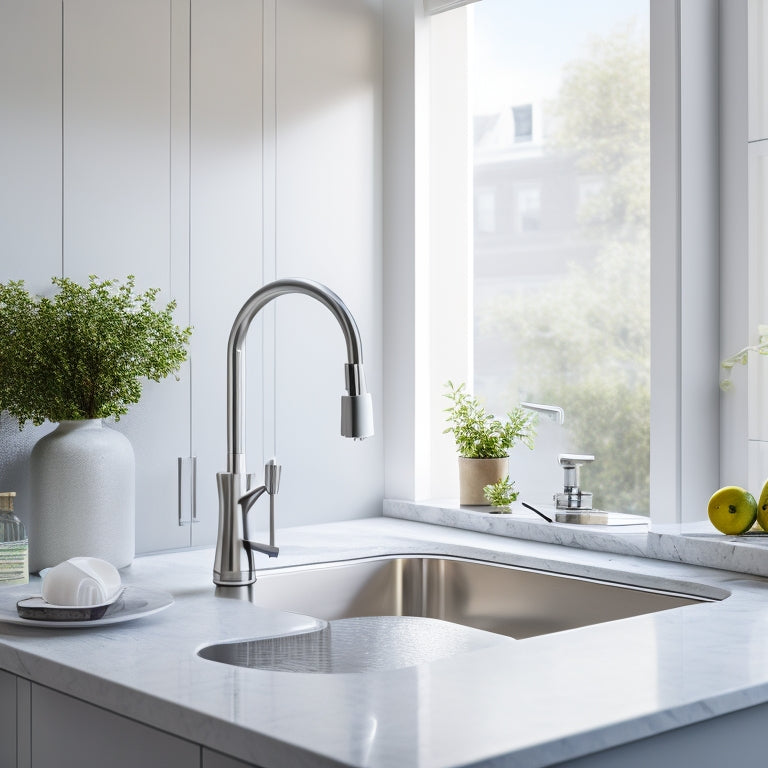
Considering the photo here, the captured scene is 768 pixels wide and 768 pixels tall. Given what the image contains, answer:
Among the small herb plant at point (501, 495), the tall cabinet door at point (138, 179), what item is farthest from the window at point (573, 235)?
the tall cabinet door at point (138, 179)

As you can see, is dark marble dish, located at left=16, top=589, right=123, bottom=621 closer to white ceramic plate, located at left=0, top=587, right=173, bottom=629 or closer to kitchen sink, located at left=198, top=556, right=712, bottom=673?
white ceramic plate, located at left=0, top=587, right=173, bottom=629

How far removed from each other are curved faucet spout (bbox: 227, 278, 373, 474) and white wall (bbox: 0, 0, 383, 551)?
363 millimetres

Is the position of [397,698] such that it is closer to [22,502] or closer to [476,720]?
[476,720]

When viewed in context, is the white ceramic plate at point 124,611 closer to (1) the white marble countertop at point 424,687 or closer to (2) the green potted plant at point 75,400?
(1) the white marble countertop at point 424,687

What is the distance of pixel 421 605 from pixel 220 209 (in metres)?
0.82

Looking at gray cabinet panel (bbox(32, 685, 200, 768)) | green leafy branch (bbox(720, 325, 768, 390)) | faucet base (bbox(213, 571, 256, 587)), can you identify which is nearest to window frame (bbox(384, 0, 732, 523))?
green leafy branch (bbox(720, 325, 768, 390))

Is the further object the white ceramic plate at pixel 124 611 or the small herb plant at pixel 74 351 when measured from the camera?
the small herb plant at pixel 74 351

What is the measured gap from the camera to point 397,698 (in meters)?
1.02

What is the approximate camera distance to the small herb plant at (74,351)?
166cm

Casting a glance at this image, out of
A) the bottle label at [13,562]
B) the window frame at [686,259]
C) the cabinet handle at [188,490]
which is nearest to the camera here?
the bottle label at [13,562]

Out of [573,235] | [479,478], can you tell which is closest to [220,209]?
[479,478]

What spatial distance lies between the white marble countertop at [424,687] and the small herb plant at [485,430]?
0.78m

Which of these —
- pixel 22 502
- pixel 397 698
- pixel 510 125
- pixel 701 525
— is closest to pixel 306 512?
pixel 22 502

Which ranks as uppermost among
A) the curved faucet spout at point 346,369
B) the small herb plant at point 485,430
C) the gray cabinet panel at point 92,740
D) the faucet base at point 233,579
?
the curved faucet spout at point 346,369
